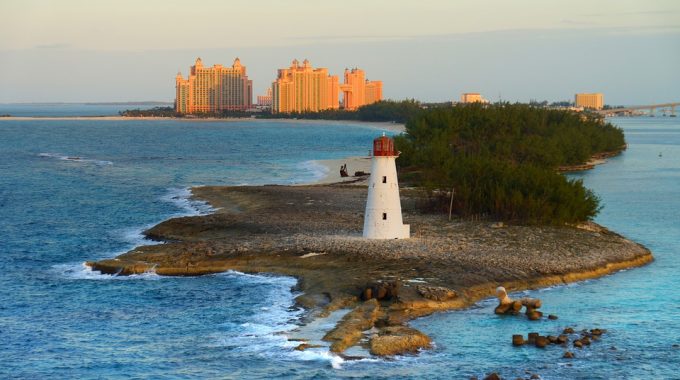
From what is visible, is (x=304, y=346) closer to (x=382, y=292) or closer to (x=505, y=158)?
(x=382, y=292)

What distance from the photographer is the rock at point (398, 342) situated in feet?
88.7

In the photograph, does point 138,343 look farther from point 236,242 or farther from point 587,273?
point 587,273

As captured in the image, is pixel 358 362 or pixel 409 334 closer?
pixel 358 362

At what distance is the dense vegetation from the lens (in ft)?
155

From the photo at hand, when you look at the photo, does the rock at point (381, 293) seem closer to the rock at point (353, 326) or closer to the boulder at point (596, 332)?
the rock at point (353, 326)

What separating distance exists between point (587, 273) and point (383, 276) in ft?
26.0

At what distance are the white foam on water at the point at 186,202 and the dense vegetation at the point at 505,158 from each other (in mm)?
12233

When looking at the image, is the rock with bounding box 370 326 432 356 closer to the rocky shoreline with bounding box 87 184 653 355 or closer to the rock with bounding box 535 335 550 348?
the rocky shoreline with bounding box 87 184 653 355

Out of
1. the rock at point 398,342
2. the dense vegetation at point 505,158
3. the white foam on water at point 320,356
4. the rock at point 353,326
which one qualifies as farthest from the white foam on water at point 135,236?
the white foam on water at point 320,356

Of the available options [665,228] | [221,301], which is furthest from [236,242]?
[665,228]

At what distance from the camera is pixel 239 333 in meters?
29.2

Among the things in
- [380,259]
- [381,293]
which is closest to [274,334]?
[381,293]

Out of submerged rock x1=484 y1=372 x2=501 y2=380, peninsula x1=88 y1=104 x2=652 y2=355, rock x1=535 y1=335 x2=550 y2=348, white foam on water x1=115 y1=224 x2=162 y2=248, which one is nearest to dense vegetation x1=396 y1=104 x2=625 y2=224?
peninsula x1=88 y1=104 x2=652 y2=355

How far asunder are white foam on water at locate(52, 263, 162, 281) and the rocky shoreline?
12.7 inches
